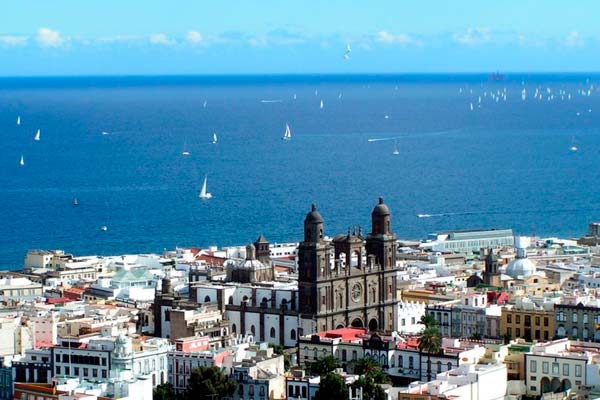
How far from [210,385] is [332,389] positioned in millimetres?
4354

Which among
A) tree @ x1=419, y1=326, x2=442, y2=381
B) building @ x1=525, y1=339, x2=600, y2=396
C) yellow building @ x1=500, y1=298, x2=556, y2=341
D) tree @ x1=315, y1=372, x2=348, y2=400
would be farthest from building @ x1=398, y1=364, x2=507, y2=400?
yellow building @ x1=500, y1=298, x2=556, y2=341

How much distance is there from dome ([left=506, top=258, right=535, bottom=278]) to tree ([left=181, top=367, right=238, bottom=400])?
2717 cm

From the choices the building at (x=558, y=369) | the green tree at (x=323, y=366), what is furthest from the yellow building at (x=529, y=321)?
the green tree at (x=323, y=366)

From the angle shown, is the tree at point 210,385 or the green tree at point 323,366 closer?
the tree at point 210,385

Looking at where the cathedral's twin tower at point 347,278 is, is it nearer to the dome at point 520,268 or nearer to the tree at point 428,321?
the tree at point 428,321

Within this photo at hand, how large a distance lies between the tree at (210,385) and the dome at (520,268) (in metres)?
27.2

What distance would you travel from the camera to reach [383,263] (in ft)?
240

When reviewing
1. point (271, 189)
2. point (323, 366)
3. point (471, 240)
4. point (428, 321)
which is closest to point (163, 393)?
point (323, 366)

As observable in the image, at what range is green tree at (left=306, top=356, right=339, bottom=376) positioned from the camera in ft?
→ 193

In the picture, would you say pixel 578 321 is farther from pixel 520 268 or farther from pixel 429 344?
pixel 520 268

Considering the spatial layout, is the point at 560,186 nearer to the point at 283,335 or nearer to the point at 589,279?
the point at 589,279

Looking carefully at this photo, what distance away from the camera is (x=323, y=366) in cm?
5912

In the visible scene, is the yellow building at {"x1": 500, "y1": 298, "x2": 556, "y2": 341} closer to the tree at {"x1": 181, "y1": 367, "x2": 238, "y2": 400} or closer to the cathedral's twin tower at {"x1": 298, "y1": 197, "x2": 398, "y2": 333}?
the cathedral's twin tower at {"x1": 298, "y1": 197, "x2": 398, "y2": 333}

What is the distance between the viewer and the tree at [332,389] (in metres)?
55.0
